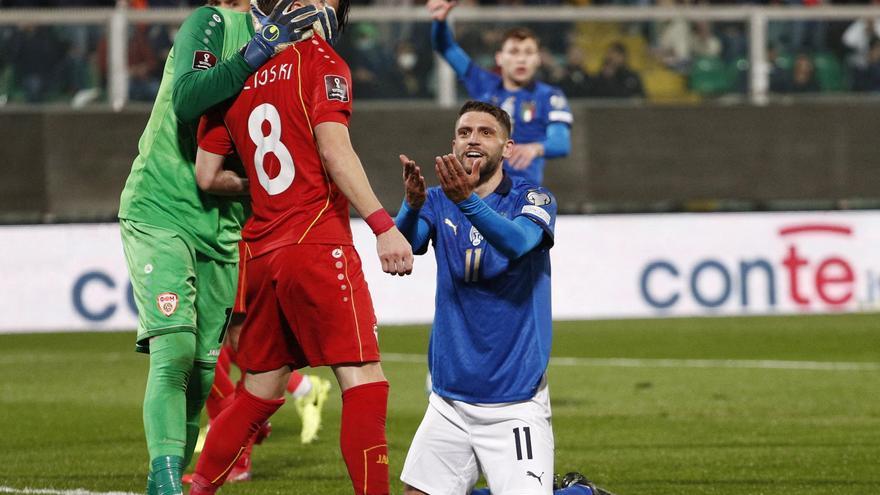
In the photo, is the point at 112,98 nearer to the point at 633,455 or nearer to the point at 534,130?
the point at 534,130

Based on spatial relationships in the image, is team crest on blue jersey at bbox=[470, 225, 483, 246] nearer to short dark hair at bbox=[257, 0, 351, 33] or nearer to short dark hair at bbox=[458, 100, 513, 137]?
short dark hair at bbox=[458, 100, 513, 137]

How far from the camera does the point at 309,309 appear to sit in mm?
5039

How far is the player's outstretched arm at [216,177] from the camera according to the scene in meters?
5.41

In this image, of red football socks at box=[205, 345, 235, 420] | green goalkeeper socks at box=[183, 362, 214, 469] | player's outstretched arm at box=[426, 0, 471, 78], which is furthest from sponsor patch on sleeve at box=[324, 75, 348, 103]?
player's outstretched arm at box=[426, 0, 471, 78]

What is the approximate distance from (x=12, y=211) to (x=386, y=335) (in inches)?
172

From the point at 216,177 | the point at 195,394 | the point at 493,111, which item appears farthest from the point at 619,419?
the point at 216,177

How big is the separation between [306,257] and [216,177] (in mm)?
594

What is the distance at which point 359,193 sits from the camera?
493cm

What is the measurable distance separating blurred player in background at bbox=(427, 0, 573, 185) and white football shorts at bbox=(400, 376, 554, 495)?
4.72 meters

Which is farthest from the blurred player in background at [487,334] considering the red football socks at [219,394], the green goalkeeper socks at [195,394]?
the red football socks at [219,394]

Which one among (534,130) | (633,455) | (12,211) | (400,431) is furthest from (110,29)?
(633,455)

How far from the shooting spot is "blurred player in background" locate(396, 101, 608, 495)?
5180 millimetres

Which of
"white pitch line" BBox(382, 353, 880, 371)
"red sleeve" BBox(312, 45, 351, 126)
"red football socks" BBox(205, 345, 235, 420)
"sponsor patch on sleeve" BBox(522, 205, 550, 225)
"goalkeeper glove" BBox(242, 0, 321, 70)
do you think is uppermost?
"goalkeeper glove" BBox(242, 0, 321, 70)

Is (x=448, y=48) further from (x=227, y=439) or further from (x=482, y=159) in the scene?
(x=227, y=439)
